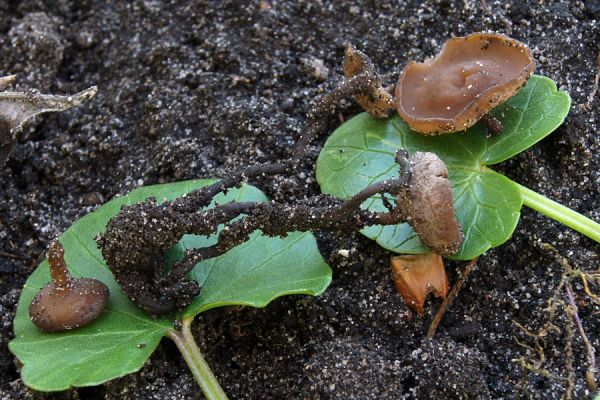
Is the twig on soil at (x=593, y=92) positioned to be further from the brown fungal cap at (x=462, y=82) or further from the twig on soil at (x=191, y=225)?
the twig on soil at (x=191, y=225)

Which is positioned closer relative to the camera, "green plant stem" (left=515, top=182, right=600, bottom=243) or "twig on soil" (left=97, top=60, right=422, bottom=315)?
"twig on soil" (left=97, top=60, right=422, bottom=315)

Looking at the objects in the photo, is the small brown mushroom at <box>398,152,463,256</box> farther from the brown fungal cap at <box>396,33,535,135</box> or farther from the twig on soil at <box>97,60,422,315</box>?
the brown fungal cap at <box>396,33,535,135</box>

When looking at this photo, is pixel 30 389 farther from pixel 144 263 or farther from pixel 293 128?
pixel 293 128

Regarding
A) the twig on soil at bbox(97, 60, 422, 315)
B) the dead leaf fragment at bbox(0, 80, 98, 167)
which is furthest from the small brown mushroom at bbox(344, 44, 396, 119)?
the dead leaf fragment at bbox(0, 80, 98, 167)

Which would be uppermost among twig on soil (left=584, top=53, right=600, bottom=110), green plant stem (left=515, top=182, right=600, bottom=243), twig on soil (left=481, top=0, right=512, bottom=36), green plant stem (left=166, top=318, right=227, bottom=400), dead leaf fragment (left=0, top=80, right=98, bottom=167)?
twig on soil (left=481, top=0, right=512, bottom=36)

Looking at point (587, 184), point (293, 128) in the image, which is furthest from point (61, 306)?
point (587, 184)

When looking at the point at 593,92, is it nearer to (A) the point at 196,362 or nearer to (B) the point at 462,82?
(B) the point at 462,82
